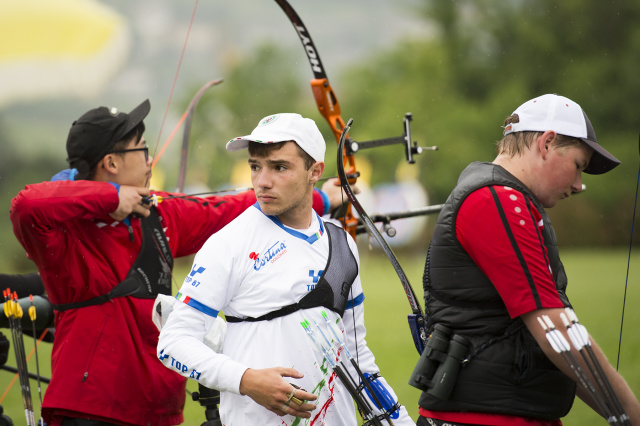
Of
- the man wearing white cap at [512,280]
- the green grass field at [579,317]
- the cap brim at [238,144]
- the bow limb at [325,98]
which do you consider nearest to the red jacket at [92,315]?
the cap brim at [238,144]

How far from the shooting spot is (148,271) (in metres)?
2.94

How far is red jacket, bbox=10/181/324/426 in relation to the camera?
273 centimetres

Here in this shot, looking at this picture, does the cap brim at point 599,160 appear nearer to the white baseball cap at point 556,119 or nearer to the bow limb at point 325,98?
the white baseball cap at point 556,119

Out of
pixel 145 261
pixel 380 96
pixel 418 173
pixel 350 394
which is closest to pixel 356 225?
pixel 145 261

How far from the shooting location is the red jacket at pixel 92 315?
8.97 feet

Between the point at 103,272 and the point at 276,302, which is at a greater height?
the point at 276,302

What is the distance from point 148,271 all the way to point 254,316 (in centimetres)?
95

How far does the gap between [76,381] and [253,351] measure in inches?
37.7

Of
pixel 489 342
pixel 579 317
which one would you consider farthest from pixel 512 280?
pixel 579 317

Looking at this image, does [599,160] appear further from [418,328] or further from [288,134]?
[288,134]

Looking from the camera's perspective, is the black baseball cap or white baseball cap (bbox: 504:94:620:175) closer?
white baseball cap (bbox: 504:94:620:175)

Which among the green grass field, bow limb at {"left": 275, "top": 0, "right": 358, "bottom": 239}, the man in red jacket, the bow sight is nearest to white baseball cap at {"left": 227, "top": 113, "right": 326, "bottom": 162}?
the man in red jacket

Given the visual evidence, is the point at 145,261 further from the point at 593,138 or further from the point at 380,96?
the point at 380,96

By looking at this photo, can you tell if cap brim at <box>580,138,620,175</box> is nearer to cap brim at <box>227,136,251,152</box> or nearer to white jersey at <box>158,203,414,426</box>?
white jersey at <box>158,203,414,426</box>
